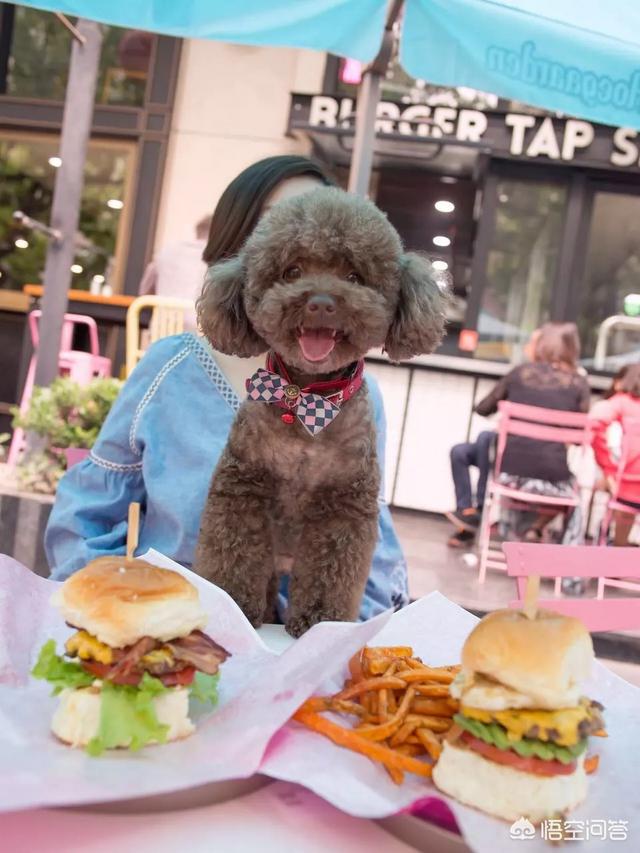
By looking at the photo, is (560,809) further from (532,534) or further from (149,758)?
(532,534)

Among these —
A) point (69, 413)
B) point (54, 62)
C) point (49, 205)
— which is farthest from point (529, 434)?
point (54, 62)

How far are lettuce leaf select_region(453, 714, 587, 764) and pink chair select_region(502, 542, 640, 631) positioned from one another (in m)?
0.42

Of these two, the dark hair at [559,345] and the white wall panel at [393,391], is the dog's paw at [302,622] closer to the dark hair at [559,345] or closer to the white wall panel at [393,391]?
the dark hair at [559,345]

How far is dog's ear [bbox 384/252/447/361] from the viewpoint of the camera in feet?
4.19

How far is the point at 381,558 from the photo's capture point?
177 cm

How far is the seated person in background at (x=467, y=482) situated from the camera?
6.12 m

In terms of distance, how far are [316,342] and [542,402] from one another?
4.63m

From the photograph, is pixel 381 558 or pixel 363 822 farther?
pixel 381 558

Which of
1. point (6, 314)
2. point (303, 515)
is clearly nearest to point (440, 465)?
point (6, 314)

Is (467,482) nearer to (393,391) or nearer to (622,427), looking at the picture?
(622,427)

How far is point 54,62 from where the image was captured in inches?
365

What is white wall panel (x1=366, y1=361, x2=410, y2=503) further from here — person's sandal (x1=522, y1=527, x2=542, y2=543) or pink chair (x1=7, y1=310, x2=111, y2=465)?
pink chair (x1=7, y1=310, x2=111, y2=465)

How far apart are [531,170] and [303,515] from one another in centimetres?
742

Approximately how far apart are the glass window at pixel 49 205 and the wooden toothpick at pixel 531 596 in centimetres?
852
